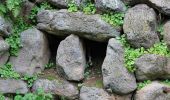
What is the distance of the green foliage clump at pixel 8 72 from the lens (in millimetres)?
6152

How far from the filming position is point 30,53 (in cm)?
638

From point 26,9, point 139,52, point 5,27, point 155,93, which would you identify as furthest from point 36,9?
point 155,93

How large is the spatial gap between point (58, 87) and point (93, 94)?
24.3 inches

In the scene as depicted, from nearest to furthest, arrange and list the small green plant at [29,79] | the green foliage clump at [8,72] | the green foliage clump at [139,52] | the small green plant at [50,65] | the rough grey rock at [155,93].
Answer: the rough grey rock at [155,93], the green foliage clump at [139,52], the green foliage clump at [8,72], the small green plant at [29,79], the small green plant at [50,65]

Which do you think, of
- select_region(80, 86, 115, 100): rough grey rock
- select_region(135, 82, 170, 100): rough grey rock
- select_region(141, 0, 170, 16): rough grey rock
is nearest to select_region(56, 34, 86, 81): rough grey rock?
select_region(80, 86, 115, 100): rough grey rock

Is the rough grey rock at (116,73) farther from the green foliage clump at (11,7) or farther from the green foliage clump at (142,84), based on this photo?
the green foliage clump at (11,7)

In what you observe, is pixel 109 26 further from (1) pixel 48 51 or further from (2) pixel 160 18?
(1) pixel 48 51

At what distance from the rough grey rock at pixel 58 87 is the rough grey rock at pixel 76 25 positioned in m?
0.85

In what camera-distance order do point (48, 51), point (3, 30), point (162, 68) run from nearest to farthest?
point (162, 68) < point (3, 30) < point (48, 51)

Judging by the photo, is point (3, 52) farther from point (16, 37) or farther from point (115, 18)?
point (115, 18)

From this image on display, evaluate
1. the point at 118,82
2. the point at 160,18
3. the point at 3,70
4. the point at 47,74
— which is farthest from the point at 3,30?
the point at 160,18

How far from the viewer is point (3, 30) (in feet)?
20.1

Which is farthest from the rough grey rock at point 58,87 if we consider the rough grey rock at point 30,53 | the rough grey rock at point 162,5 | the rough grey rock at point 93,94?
the rough grey rock at point 162,5

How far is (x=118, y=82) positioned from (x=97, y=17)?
1.11m
